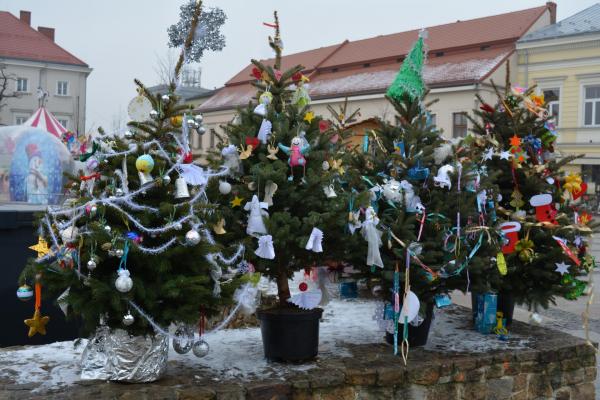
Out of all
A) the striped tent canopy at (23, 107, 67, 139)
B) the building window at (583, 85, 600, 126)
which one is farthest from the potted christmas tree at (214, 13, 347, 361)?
the building window at (583, 85, 600, 126)

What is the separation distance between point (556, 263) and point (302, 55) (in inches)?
1380

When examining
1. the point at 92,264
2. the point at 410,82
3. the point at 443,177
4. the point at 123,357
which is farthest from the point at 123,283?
the point at 410,82

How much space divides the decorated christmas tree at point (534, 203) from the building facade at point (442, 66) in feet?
61.7

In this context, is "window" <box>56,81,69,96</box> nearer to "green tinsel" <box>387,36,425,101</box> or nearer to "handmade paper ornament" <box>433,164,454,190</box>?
"green tinsel" <box>387,36,425,101</box>

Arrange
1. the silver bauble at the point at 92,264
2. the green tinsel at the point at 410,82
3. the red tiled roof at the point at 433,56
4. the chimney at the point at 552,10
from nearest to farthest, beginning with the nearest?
the silver bauble at the point at 92,264, the green tinsel at the point at 410,82, the red tiled roof at the point at 433,56, the chimney at the point at 552,10

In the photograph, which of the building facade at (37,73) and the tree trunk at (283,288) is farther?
the building facade at (37,73)

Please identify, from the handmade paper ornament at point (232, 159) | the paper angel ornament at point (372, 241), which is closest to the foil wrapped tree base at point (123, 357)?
Result: the handmade paper ornament at point (232, 159)

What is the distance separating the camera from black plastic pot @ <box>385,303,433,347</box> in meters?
5.41

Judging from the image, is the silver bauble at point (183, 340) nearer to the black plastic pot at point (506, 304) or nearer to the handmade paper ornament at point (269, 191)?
the handmade paper ornament at point (269, 191)

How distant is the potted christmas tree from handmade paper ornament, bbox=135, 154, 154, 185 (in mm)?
659

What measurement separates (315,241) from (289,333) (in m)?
0.74

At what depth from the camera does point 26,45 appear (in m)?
43.2

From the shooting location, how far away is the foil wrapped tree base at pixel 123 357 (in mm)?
4082

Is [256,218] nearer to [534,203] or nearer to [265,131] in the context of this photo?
[265,131]
